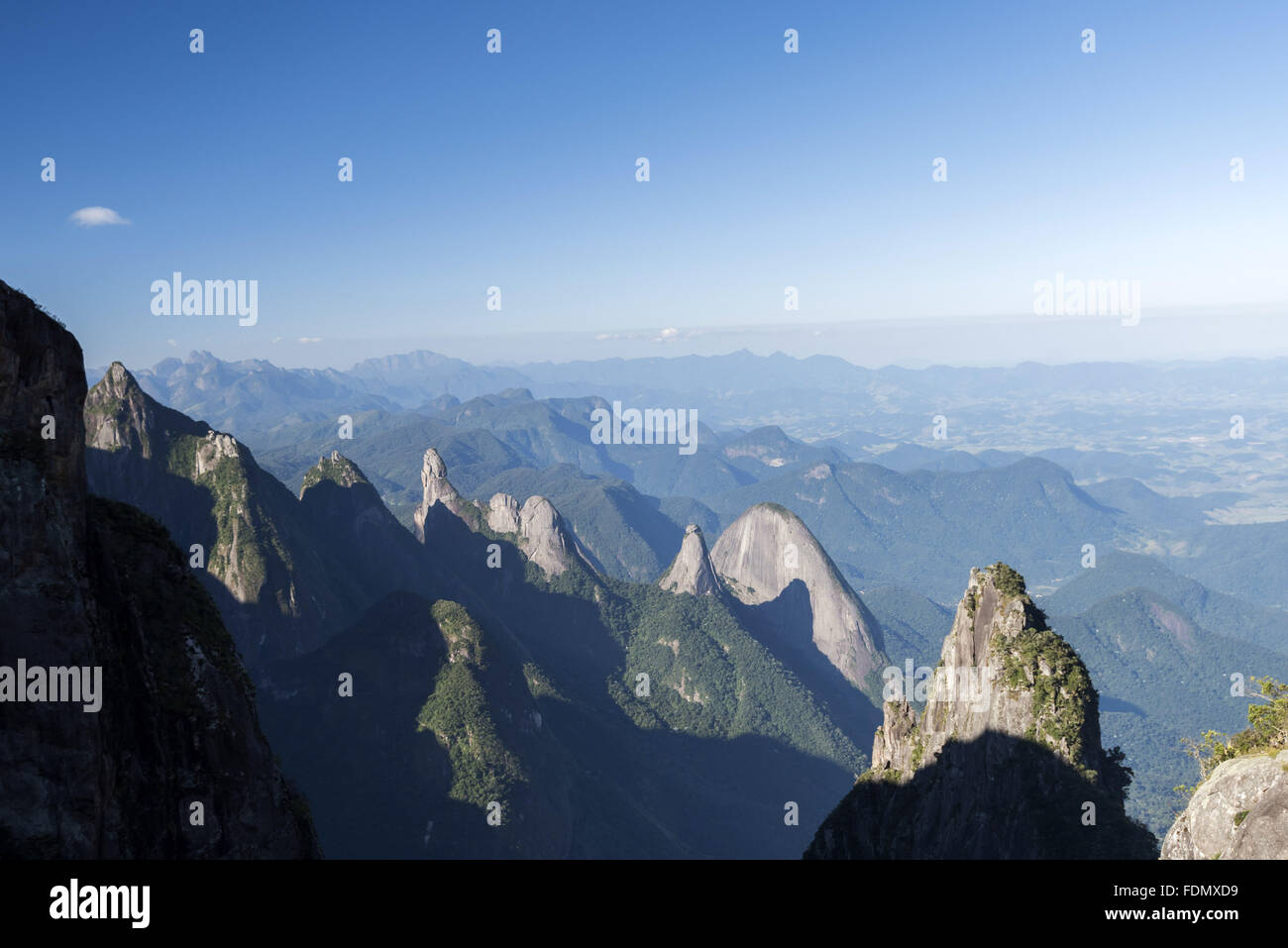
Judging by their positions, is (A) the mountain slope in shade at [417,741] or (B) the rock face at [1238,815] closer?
(B) the rock face at [1238,815]

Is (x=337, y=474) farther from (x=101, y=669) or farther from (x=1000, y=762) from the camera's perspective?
(x=1000, y=762)

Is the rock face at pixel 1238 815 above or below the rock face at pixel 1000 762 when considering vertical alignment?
above

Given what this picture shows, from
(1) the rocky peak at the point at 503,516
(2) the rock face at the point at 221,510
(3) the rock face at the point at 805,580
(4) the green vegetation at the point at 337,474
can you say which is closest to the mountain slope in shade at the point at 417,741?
(2) the rock face at the point at 221,510

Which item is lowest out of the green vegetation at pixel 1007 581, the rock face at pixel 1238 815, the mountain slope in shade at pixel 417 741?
the mountain slope in shade at pixel 417 741

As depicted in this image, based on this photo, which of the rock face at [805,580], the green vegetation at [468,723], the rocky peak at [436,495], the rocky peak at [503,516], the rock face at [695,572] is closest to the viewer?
the green vegetation at [468,723]

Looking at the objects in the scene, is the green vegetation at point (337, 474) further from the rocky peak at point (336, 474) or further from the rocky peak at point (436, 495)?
the rocky peak at point (436, 495)

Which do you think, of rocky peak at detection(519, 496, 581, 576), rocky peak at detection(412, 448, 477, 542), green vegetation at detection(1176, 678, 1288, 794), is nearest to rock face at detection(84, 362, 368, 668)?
rocky peak at detection(412, 448, 477, 542)
